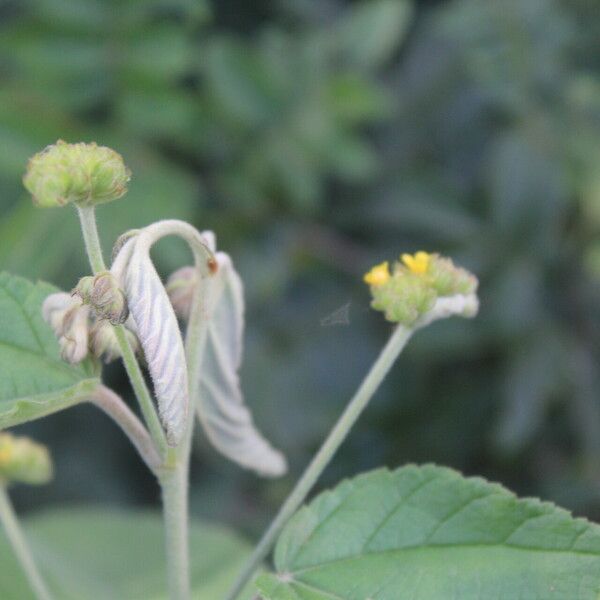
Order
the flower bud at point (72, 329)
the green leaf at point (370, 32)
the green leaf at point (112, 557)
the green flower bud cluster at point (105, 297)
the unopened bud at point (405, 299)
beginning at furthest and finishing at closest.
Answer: the green leaf at point (370, 32) < the green leaf at point (112, 557) < the unopened bud at point (405, 299) < the flower bud at point (72, 329) < the green flower bud cluster at point (105, 297)

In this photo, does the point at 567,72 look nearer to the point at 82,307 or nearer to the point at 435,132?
the point at 435,132

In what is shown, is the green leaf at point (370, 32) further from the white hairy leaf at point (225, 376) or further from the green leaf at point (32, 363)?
the green leaf at point (32, 363)

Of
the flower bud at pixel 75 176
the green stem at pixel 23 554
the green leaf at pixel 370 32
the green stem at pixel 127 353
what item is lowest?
the green stem at pixel 23 554

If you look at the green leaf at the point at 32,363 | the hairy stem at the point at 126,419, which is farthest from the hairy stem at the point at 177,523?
the green leaf at the point at 32,363

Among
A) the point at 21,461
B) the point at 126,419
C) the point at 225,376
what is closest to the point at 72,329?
the point at 126,419

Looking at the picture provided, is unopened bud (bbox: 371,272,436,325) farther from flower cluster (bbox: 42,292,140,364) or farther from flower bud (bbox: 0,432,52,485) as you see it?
flower bud (bbox: 0,432,52,485)

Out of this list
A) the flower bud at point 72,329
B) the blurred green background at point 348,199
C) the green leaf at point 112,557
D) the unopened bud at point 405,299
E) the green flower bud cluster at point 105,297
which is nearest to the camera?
the green flower bud cluster at point 105,297

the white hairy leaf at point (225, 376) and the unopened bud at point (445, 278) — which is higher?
the unopened bud at point (445, 278)
